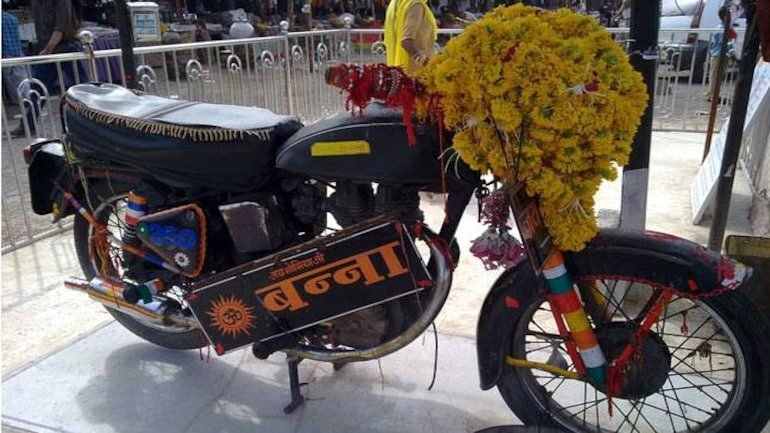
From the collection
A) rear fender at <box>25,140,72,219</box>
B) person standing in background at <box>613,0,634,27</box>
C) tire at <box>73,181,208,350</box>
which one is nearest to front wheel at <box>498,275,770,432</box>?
tire at <box>73,181,208,350</box>

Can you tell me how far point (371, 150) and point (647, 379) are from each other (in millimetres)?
1118

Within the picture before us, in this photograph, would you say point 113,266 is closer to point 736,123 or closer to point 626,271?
point 626,271

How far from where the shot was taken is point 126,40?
12.5ft

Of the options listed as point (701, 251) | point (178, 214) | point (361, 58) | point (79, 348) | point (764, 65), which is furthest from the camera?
point (361, 58)

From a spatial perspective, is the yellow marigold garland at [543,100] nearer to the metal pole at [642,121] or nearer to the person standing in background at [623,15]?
the metal pole at [642,121]

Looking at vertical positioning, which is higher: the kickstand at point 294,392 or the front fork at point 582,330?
the front fork at point 582,330

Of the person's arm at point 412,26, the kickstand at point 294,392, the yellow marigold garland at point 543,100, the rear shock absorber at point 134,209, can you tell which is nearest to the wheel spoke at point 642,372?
the yellow marigold garland at point 543,100

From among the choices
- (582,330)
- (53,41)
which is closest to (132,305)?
(582,330)

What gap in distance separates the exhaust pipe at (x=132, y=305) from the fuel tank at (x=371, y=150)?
0.96 meters

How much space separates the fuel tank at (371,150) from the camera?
1.87 meters

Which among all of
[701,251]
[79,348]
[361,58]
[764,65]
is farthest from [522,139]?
[361,58]

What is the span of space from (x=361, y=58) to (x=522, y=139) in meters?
7.25

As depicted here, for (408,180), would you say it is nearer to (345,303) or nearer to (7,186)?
(345,303)

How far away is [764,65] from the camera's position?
4.52 m
